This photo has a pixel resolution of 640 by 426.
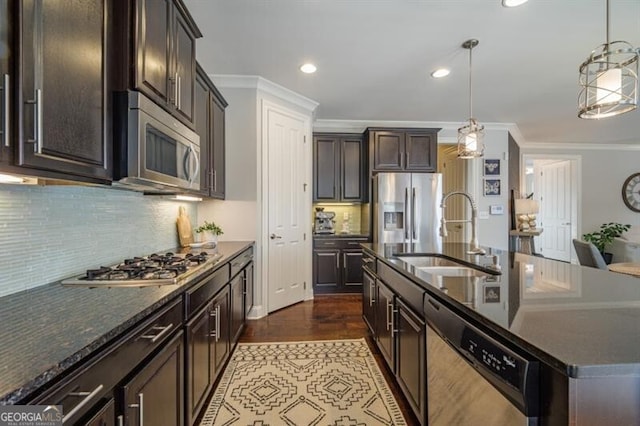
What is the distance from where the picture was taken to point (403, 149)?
5.18m

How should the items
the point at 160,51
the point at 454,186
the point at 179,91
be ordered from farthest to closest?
the point at 454,186
the point at 179,91
the point at 160,51

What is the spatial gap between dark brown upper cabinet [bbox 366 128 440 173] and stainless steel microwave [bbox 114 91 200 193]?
143 inches

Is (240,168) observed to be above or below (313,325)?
above

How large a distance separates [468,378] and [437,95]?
12.8 feet

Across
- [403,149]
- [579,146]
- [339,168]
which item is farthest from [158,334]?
[579,146]

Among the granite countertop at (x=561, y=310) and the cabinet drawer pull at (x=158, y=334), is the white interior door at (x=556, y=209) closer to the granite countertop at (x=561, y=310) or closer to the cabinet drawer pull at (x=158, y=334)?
the granite countertop at (x=561, y=310)

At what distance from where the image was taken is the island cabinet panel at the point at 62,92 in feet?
3.18

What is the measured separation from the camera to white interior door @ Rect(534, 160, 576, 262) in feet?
23.9

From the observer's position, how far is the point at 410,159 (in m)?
5.20

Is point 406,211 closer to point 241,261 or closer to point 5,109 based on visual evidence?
point 241,261

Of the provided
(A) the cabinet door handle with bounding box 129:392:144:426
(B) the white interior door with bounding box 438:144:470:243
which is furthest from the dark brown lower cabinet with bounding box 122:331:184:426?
(B) the white interior door with bounding box 438:144:470:243

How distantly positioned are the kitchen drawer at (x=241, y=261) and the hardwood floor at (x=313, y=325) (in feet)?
2.38

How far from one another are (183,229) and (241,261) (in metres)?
0.64

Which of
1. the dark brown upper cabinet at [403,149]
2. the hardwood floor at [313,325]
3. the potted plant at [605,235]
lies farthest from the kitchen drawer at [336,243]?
the potted plant at [605,235]
